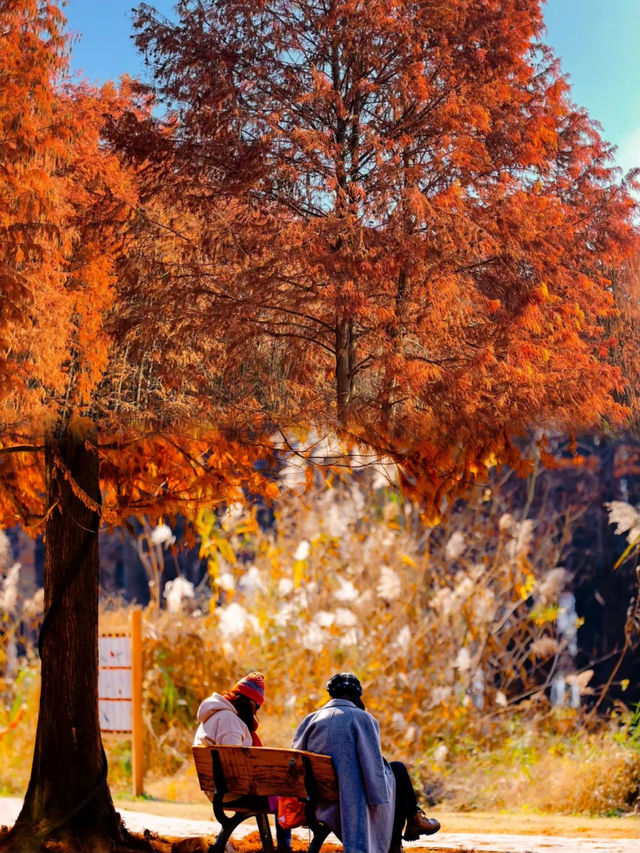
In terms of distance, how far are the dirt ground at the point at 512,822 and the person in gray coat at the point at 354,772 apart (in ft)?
9.39

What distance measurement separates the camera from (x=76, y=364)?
20.9ft

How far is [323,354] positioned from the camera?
5887mm

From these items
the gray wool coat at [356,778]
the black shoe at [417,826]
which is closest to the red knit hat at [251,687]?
the gray wool coat at [356,778]

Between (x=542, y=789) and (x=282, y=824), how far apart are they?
15.1ft

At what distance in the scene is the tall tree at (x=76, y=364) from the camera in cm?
600

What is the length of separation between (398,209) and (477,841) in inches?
173

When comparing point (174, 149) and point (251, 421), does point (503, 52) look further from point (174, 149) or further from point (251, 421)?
point (251, 421)

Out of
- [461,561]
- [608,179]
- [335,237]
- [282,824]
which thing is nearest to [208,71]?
[335,237]

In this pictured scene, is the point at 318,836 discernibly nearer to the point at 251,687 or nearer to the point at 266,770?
the point at 266,770

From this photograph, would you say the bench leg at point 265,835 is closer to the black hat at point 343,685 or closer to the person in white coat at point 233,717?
the person in white coat at point 233,717

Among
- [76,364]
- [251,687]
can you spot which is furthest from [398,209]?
[251,687]

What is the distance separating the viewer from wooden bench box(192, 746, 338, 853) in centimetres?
554

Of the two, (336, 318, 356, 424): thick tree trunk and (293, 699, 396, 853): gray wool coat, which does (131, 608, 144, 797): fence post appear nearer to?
(293, 699, 396, 853): gray wool coat

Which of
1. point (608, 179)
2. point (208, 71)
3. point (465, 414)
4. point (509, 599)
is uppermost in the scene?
point (208, 71)
